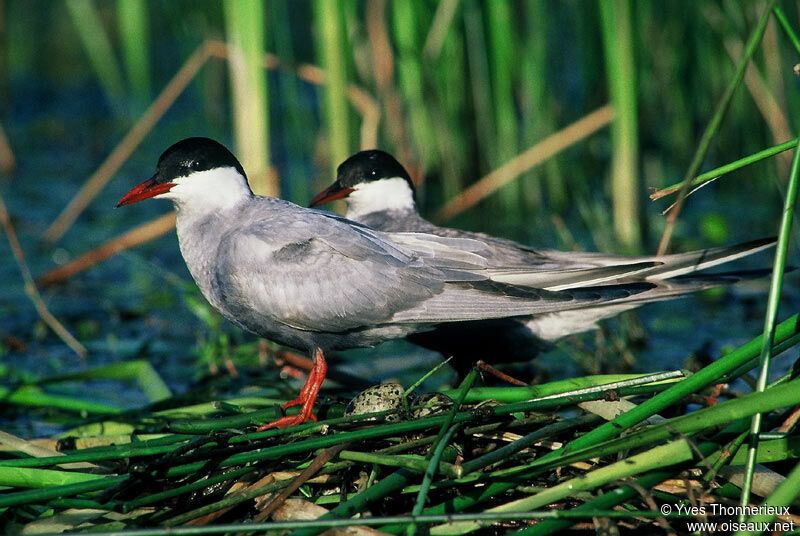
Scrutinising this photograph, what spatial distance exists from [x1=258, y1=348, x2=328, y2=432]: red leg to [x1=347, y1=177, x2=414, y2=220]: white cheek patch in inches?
49.7

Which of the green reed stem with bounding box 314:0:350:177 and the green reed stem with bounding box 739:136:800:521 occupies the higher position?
the green reed stem with bounding box 314:0:350:177

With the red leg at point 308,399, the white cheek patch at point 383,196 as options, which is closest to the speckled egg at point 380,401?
the red leg at point 308,399

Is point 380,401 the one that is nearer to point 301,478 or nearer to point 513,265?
point 301,478

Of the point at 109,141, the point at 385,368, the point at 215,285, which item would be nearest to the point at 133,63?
the point at 109,141

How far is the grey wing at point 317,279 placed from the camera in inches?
134

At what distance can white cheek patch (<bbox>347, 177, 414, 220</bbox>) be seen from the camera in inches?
181

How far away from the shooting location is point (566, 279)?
353 centimetres

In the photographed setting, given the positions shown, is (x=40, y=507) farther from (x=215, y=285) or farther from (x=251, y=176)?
(x=251, y=176)

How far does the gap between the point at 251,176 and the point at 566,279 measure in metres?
2.16

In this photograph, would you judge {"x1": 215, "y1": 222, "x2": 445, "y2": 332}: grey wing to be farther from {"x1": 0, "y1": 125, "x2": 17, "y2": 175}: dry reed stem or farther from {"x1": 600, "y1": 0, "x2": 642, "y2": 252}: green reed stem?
{"x1": 0, "y1": 125, "x2": 17, "y2": 175}: dry reed stem

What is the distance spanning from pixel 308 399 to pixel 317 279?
424mm

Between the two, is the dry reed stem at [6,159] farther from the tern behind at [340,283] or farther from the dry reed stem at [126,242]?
the tern behind at [340,283]

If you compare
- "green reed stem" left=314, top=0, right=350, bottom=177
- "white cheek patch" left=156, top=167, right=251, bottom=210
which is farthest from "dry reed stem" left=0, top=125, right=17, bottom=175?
"white cheek patch" left=156, top=167, right=251, bottom=210

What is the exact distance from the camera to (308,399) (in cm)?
331
